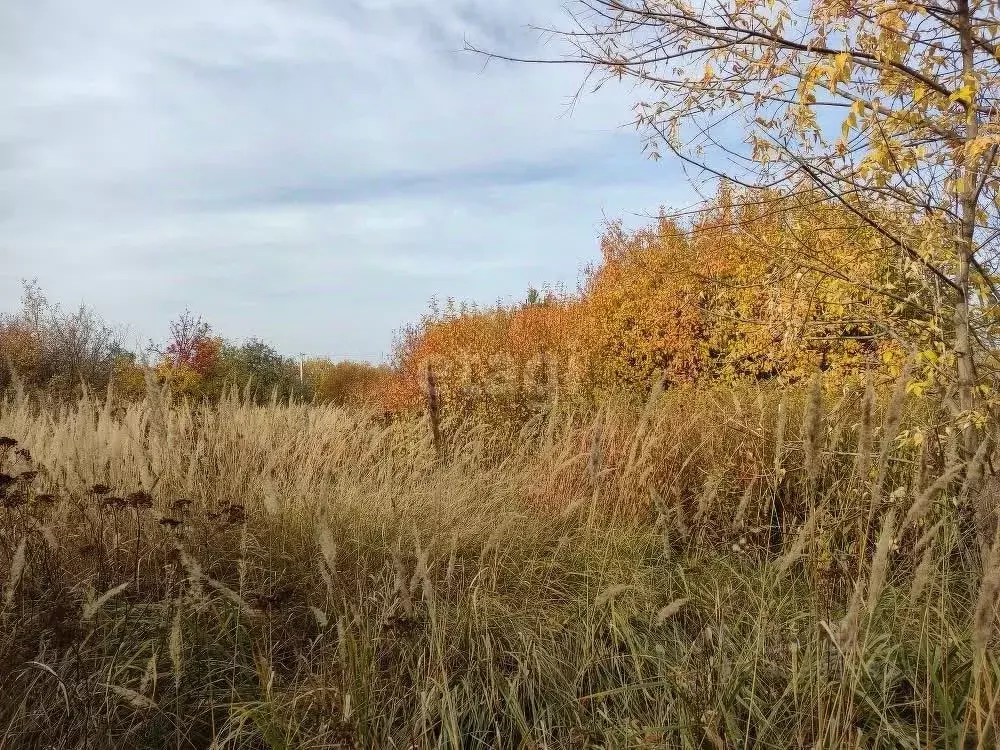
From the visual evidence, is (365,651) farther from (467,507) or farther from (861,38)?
(861,38)

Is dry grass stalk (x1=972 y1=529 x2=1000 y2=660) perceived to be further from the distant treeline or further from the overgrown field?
the distant treeline

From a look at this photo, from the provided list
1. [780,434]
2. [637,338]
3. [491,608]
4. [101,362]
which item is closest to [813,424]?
[780,434]

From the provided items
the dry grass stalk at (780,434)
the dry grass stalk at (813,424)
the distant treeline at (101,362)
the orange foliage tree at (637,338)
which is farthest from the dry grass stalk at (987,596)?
the distant treeline at (101,362)

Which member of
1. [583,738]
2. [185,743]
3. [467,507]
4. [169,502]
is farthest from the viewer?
[467,507]

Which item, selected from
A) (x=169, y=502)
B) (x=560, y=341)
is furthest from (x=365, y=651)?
(x=560, y=341)

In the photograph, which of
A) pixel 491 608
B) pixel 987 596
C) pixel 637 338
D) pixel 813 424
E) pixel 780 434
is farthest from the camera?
pixel 637 338

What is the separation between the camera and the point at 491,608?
334 centimetres

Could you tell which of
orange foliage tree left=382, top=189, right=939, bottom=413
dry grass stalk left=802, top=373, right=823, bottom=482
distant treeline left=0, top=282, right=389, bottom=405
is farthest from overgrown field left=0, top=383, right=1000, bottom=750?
distant treeline left=0, top=282, right=389, bottom=405

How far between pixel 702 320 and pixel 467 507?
5.74 metres

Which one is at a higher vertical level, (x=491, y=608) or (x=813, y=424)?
(x=813, y=424)

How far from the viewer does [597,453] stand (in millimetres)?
3926

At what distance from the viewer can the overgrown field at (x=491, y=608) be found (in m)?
2.27

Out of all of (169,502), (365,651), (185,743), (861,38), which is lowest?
(185,743)

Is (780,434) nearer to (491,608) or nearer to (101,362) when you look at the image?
(491,608)
